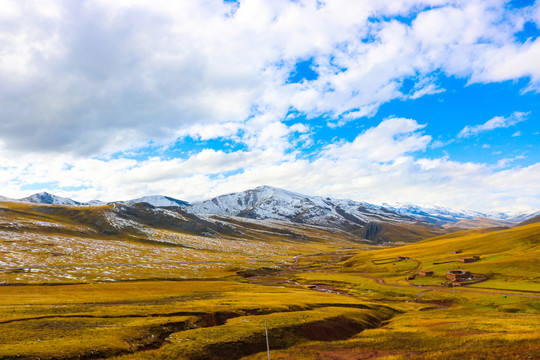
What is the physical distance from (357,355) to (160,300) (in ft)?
137

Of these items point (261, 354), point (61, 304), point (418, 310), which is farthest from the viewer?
point (418, 310)

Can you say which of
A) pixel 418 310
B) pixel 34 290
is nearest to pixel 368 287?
pixel 418 310

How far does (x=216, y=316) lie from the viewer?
46.8 meters

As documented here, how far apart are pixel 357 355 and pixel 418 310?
40786 mm

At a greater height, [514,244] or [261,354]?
[514,244]

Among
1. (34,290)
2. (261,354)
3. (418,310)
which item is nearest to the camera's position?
(261,354)

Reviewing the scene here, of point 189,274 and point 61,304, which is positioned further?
point 189,274

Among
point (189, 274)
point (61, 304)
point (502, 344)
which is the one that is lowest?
point (189, 274)

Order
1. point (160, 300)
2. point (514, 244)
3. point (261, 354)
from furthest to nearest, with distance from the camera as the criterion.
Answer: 1. point (514, 244)
2. point (160, 300)
3. point (261, 354)

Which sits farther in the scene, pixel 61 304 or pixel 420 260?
pixel 420 260

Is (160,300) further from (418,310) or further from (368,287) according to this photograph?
(368,287)

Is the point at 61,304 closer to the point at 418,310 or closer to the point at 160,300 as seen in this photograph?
the point at 160,300

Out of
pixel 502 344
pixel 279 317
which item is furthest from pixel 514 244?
pixel 279 317

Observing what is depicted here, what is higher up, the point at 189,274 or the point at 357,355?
the point at 357,355
